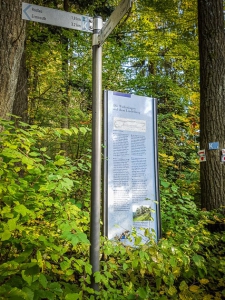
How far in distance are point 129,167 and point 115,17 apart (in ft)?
6.03

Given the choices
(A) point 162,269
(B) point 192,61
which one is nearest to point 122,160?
(A) point 162,269

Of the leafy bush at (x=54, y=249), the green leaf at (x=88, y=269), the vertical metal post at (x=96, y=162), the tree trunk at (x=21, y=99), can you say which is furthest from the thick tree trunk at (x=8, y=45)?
the tree trunk at (x=21, y=99)

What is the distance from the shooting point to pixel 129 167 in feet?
10.3

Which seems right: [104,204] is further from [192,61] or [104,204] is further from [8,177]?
[192,61]

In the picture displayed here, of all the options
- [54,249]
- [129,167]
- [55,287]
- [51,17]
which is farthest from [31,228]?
[51,17]

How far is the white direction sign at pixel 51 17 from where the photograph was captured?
1.98m

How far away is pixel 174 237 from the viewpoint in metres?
3.27

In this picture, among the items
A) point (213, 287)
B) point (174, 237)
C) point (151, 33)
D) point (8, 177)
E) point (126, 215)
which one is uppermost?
point (151, 33)

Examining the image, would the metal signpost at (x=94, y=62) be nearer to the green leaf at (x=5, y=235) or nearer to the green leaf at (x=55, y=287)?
the green leaf at (x=55, y=287)

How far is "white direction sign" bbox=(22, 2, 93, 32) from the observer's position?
1982mm

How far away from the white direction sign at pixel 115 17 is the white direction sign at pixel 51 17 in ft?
0.73

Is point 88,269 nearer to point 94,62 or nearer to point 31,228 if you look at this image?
point 31,228

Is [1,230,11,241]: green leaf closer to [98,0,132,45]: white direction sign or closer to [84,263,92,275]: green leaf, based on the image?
[84,263,92,275]: green leaf

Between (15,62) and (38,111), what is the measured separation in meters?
4.76
